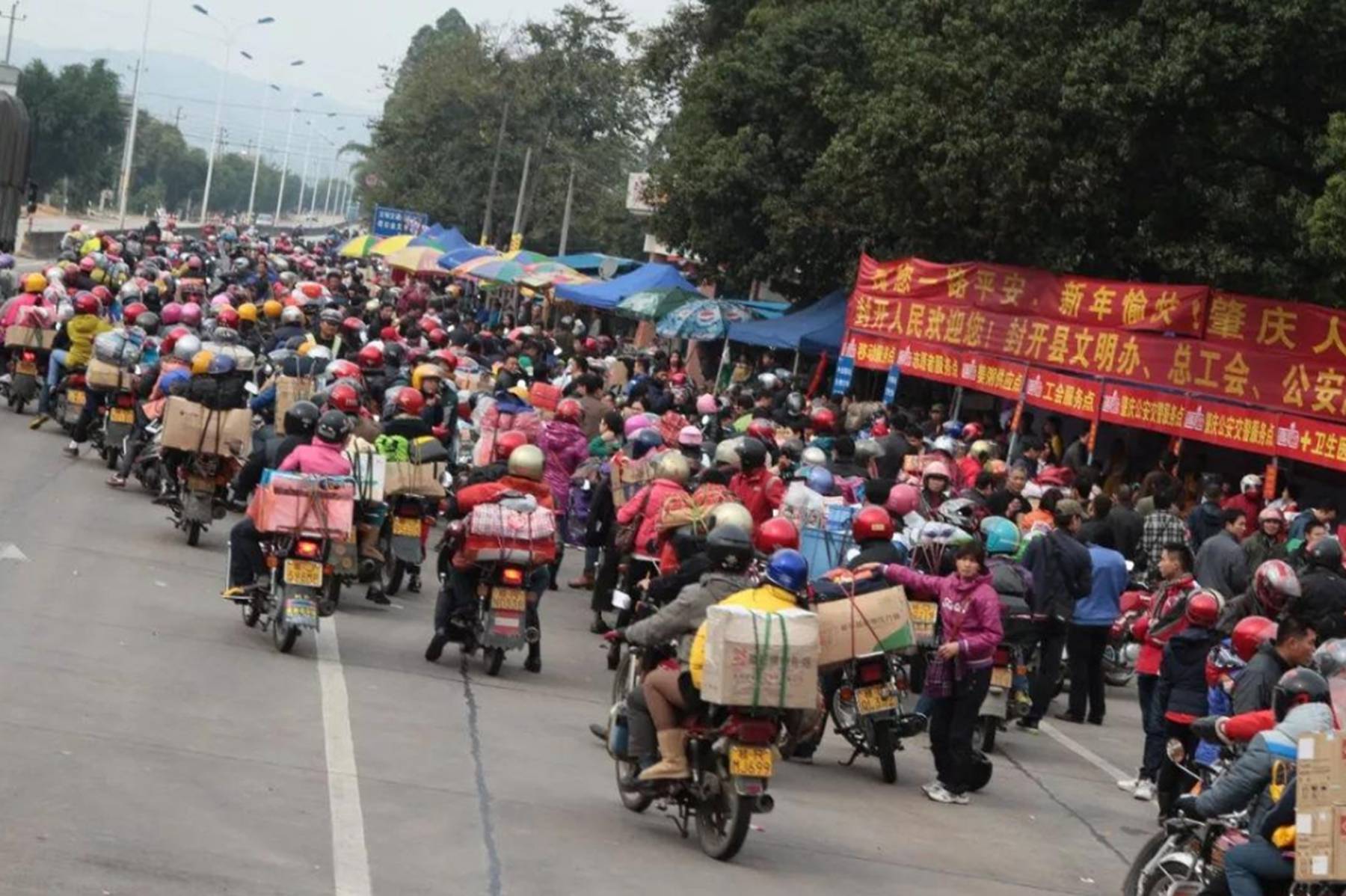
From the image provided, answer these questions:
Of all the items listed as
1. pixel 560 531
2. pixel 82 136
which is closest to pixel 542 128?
pixel 82 136

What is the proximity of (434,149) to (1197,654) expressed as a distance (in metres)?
82.2

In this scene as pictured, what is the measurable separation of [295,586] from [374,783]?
3.49 m

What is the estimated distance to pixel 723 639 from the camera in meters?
10.2

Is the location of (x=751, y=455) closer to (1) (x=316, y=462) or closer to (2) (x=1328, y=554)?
(1) (x=316, y=462)

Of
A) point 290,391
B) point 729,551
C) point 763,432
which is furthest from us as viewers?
point 763,432

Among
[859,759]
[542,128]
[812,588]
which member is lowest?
[859,759]

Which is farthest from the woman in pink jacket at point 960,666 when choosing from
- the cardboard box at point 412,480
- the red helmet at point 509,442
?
the cardboard box at point 412,480

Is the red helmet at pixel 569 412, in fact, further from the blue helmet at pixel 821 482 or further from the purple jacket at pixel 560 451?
the blue helmet at pixel 821 482

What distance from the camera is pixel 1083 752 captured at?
16672 millimetres

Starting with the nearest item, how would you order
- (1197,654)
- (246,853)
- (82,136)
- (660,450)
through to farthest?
1. (246,853)
2. (1197,654)
3. (660,450)
4. (82,136)

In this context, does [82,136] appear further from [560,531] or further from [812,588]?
[812,588]

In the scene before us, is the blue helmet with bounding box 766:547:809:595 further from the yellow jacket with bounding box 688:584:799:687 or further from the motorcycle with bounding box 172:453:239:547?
the motorcycle with bounding box 172:453:239:547

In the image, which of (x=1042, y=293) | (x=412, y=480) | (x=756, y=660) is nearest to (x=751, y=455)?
(x=412, y=480)

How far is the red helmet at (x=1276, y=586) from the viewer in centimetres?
1212
